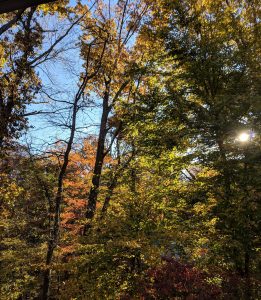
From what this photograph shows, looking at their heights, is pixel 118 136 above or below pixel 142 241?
above

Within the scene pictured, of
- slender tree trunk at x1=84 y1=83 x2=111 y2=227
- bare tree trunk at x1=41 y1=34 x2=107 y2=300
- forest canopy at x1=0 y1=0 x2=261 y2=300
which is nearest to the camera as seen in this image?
forest canopy at x1=0 y1=0 x2=261 y2=300

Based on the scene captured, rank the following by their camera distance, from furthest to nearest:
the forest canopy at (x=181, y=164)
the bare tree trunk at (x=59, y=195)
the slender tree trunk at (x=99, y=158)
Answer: the slender tree trunk at (x=99, y=158) → the bare tree trunk at (x=59, y=195) → the forest canopy at (x=181, y=164)

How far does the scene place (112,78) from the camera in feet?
48.8

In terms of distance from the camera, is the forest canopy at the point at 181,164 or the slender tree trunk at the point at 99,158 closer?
the forest canopy at the point at 181,164

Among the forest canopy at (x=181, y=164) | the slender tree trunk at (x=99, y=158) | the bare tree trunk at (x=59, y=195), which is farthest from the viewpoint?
the slender tree trunk at (x=99, y=158)

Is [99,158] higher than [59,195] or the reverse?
higher

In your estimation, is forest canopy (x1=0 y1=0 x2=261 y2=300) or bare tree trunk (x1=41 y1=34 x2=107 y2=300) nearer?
forest canopy (x1=0 y1=0 x2=261 y2=300)

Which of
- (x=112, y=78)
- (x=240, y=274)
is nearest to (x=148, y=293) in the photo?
(x=240, y=274)

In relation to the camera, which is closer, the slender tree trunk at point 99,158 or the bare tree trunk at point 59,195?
the bare tree trunk at point 59,195

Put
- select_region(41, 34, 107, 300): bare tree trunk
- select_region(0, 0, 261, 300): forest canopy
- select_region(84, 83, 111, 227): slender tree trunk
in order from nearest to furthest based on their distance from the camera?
select_region(0, 0, 261, 300): forest canopy → select_region(41, 34, 107, 300): bare tree trunk → select_region(84, 83, 111, 227): slender tree trunk

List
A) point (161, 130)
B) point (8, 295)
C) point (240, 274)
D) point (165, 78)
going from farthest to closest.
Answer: point (8, 295) → point (165, 78) → point (161, 130) → point (240, 274)

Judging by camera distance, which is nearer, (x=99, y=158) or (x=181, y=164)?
(x=181, y=164)

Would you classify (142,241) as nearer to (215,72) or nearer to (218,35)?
(215,72)

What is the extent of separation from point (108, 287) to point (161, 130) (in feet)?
16.2
